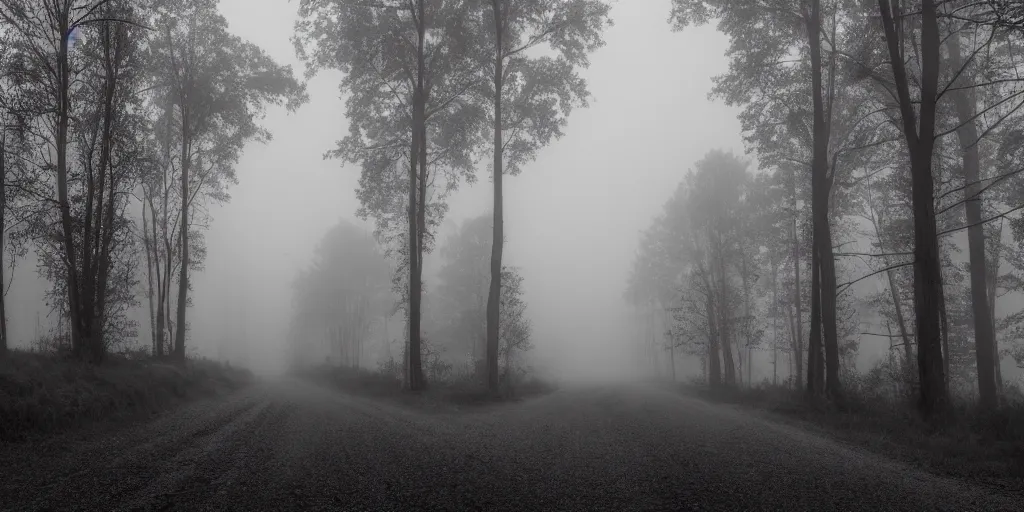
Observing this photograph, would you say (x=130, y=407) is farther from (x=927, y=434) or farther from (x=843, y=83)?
(x=843, y=83)

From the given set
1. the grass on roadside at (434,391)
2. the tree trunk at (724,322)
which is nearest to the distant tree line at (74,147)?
the grass on roadside at (434,391)

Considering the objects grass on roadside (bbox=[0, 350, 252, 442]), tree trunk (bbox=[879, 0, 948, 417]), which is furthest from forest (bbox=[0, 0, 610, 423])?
tree trunk (bbox=[879, 0, 948, 417])

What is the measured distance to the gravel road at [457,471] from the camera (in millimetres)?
3871

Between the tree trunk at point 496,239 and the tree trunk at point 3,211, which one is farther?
the tree trunk at point 496,239

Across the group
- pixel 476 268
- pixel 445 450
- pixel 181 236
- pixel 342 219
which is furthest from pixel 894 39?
pixel 342 219

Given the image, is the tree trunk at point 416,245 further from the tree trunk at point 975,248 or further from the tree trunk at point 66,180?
the tree trunk at point 975,248

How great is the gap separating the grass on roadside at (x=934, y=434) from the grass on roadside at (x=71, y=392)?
11190 millimetres

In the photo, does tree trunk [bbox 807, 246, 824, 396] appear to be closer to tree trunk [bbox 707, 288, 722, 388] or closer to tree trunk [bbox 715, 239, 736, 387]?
tree trunk [bbox 707, 288, 722, 388]

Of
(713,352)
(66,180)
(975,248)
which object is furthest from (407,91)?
(975,248)

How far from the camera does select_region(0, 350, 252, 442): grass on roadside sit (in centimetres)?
619

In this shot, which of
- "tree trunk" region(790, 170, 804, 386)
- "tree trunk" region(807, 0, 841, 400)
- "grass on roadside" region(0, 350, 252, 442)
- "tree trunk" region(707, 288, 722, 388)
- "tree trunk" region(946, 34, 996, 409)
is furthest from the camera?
"tree trunk" region(707, 288, 722, 388)

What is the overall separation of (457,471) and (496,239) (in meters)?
10.1

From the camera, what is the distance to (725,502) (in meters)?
3.88

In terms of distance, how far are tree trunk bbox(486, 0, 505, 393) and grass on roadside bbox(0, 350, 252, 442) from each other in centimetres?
777
